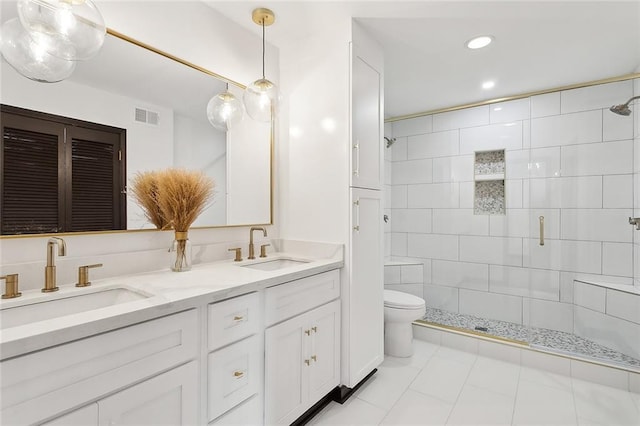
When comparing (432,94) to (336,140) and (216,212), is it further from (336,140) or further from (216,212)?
(216,212)

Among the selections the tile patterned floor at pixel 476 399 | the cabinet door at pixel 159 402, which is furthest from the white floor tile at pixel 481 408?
the cabinet door at pixel 159 402

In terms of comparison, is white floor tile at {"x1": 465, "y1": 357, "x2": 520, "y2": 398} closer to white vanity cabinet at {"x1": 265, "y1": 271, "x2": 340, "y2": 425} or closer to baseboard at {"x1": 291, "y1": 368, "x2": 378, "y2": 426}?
baseboard at {"x1": 291, "y1": 368, "x2": 378, "y2": 426}

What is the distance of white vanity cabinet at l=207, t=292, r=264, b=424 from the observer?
47.1 inches

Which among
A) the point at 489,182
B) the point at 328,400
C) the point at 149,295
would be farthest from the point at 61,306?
the point at 489,182

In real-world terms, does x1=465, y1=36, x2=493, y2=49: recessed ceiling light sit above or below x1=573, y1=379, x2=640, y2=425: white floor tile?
above

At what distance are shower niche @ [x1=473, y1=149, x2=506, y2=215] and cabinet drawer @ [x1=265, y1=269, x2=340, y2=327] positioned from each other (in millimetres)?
2084

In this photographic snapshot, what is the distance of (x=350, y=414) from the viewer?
177 cm

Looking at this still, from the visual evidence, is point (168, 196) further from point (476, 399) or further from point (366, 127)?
point (476, 399)

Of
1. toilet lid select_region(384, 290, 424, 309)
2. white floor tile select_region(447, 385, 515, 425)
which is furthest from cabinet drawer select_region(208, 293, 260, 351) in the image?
toilet lid select_region(384, 290, 424, 309)

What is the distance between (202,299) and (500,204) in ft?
9.84

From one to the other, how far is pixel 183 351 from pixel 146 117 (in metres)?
1.15

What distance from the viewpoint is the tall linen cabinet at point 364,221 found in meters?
1.88

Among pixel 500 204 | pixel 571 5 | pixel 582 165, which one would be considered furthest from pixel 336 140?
pixel 582 165

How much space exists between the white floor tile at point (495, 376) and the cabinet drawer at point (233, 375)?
158cm
